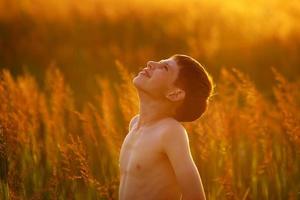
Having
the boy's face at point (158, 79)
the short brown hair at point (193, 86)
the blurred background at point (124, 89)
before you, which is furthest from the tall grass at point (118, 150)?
the boy's face at point (158, 79)

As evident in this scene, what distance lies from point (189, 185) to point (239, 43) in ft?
17.8

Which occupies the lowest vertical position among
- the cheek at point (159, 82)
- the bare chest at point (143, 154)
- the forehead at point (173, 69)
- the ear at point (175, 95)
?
the bare chest at point (143, 154)

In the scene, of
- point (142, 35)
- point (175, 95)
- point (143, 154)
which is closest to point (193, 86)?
point (175, 95)

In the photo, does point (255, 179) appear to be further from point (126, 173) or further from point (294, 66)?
point (294, 66)

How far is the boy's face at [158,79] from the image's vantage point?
285 cm

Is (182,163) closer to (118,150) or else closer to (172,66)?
(172,66)

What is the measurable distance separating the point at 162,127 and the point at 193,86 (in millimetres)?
211

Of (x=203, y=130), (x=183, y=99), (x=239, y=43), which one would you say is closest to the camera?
(x=183, y=99)

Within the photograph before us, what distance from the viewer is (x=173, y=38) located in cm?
819

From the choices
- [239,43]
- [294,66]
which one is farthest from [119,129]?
[239,43]

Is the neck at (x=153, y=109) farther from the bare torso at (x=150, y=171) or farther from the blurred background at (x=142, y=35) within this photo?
the blurred background at (x=142, y=35)

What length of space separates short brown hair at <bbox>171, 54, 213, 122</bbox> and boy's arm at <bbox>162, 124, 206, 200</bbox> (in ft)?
0.50

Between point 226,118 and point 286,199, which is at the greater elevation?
point 226,118

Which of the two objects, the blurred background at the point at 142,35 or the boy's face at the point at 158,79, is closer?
A: the boy's face at the point at 158,79
